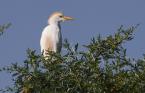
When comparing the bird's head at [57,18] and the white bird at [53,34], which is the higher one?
the bird's head at [57,18]

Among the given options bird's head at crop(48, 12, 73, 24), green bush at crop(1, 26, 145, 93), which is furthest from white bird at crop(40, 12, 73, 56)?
green bush at crop(1, 26, 145, 93)

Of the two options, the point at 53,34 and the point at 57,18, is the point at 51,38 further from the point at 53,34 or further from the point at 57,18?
the point at 57,18

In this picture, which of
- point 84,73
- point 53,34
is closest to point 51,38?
point 53,34

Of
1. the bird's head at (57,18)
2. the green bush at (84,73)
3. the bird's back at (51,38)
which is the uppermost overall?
the bird's head at (57,18)

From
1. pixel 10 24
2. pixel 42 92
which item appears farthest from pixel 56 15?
pixel 42 92

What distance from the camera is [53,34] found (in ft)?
60.2

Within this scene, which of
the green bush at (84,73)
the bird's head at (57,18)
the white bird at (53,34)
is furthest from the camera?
the bird's head at (57,18)

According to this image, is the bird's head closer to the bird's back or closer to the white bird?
the white bird

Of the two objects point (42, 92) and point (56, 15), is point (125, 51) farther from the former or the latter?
point (56, 15)

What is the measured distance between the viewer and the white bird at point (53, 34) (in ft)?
58.9

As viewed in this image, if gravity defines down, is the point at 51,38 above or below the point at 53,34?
below

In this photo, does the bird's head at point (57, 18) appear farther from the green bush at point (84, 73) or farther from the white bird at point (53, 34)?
the green bush at point (84, 73)

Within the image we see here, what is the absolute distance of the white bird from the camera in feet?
58.9

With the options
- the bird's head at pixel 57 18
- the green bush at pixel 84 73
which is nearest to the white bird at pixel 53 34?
the bird's head at pixel 57 18
